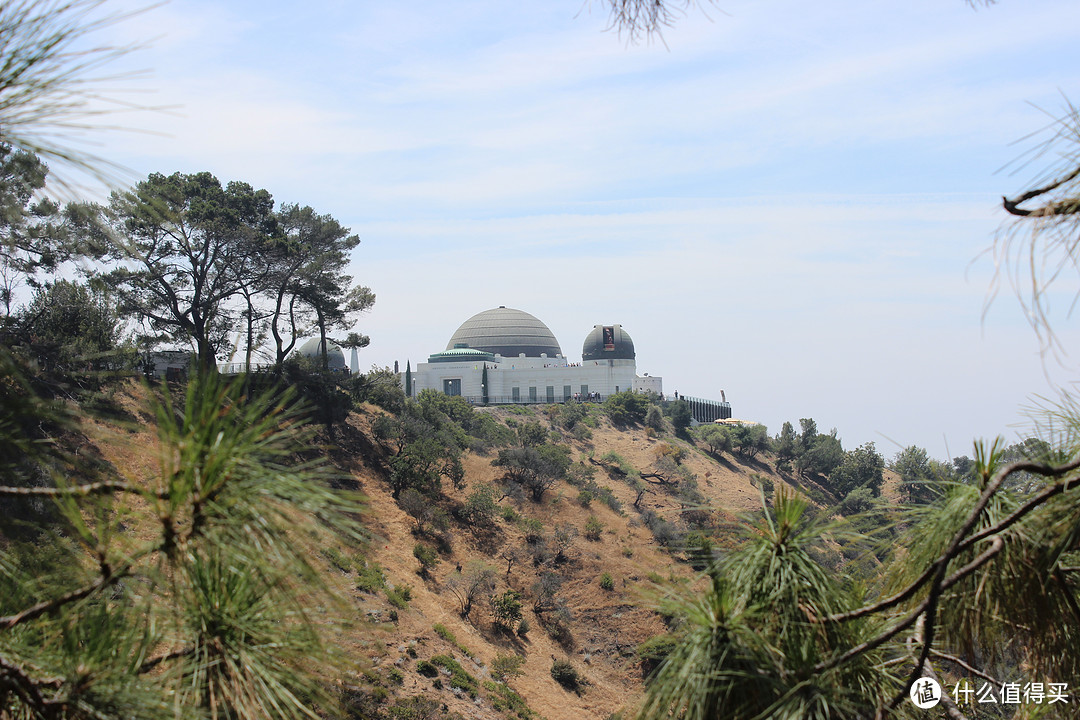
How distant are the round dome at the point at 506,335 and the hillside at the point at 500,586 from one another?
31.9 meters

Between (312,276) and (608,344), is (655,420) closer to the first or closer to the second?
(608,344)

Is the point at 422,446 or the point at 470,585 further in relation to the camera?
the point at 422,446

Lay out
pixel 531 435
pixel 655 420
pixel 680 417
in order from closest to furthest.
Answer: pixel 531 435
pixel 655 420
pixel 680 417

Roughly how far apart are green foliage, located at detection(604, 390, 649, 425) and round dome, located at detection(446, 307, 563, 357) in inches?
676

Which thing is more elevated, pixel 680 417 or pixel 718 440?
pixel 680 417

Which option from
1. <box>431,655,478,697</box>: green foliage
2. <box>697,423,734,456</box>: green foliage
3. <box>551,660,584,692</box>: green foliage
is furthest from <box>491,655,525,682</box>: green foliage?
<box>697,423,734,456</box>: green foliage

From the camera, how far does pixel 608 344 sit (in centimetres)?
6875

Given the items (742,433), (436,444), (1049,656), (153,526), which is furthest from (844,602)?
(742,433)

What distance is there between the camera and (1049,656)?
3.58m

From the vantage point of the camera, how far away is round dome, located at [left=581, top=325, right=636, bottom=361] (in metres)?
68.8

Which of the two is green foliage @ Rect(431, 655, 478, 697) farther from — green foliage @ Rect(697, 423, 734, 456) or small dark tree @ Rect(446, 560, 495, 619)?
green foliage @ Rect(697, 423, 734, 456)

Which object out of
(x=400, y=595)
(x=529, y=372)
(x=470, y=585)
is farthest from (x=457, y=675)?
(x=529, y=372)

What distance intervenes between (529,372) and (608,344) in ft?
29.4

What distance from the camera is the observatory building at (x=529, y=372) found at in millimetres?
63344
